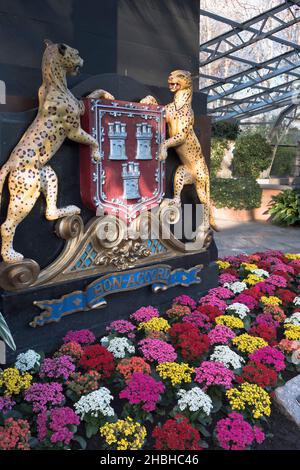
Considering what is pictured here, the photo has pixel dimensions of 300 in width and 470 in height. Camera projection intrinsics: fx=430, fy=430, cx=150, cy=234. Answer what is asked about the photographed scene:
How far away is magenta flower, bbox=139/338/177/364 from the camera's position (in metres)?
2.86

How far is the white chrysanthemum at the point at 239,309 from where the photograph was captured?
11.9 feet

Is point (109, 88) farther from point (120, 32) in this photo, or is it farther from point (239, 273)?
point (239, 273)

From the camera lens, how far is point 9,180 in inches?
110

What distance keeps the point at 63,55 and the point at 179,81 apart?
111cm

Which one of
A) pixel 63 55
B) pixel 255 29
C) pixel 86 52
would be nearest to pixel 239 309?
pixel 63 55

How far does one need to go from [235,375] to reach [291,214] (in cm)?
751

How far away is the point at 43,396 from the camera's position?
2.42 m

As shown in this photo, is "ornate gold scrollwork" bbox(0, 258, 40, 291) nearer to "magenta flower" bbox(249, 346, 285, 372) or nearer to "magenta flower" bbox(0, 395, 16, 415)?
"magenta flower" bbox(0, 395, 16, 415)

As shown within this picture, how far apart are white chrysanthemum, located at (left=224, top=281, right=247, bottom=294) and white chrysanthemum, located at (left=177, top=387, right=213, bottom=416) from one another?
1.84 m

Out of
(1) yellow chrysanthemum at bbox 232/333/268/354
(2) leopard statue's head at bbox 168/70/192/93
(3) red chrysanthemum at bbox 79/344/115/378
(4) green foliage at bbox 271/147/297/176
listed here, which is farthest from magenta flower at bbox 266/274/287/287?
(4) green foliage at bbox 271/147/297/176

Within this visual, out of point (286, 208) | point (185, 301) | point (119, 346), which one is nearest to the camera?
point (119, 346)

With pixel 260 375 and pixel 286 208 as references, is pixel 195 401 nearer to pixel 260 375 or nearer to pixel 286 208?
pixel 260 375
